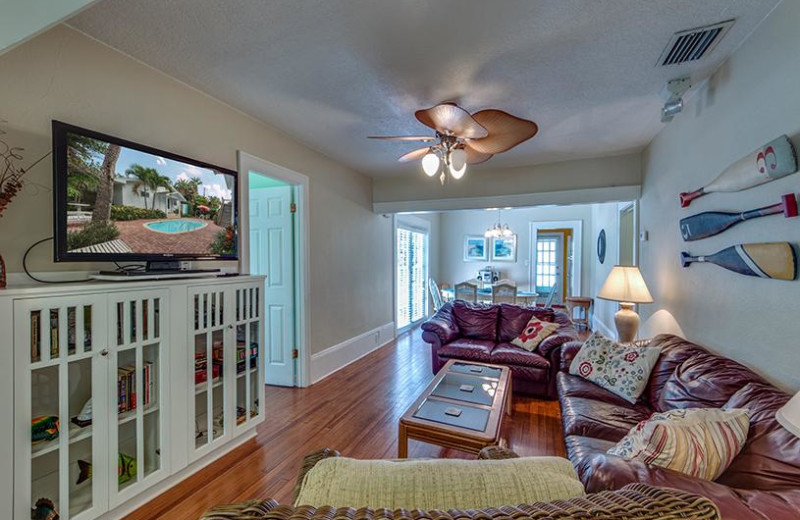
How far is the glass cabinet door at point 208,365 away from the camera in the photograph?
208 cm

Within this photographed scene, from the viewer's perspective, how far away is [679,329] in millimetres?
2654

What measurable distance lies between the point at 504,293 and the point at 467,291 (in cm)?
62

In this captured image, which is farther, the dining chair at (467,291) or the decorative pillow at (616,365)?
the dining chair at (467,291)

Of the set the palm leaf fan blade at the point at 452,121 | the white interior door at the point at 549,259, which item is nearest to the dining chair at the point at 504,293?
the white interior door at the point at 549,259

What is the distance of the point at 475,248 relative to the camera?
7984 millimetres

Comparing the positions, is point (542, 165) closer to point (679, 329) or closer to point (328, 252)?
point (679, 329)

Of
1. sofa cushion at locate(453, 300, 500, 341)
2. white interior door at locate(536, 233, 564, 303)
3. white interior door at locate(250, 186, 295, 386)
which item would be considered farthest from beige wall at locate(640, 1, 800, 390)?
white interior door at locate(536, 233, 564, 303)

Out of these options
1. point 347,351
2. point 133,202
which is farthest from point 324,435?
point 133,202

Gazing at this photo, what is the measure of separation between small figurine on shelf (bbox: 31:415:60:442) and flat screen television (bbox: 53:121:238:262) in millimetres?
715

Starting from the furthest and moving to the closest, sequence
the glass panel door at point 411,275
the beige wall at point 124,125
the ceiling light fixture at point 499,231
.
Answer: the ceiling light fixture at point 499,231, the glass panel door at point 411,275, the beige wall at point 124,125

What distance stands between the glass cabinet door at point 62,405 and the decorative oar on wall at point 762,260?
320 centimetres

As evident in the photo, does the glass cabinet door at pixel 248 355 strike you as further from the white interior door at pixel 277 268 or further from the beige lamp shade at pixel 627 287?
the beige lamp shade at pixel 627 287

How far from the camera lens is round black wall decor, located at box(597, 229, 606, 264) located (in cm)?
568

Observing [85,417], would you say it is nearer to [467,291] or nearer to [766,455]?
[766,455]
